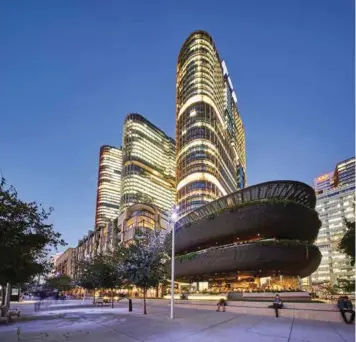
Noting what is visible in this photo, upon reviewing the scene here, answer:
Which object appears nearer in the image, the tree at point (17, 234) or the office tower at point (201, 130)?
the tree at point (17, 234)

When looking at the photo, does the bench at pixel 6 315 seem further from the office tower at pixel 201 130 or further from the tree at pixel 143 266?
the office tower at pixel 201 130

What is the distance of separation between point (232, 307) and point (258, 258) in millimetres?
21509

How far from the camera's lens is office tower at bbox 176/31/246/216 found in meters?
138

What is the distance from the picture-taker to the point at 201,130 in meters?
149

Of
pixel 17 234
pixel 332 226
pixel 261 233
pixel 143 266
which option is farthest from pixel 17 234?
pixel 332 226

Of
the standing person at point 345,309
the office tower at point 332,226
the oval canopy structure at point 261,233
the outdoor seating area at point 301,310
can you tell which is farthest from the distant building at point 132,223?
the office tower at point 332,226

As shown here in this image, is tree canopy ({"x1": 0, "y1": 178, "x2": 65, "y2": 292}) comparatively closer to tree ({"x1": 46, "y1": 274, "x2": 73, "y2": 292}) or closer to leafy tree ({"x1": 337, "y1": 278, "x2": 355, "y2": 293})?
leafy tree ({"x1": 337, "y1": 278, "x2": 355, "y2": 293})

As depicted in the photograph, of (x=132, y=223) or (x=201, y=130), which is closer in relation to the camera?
(x=132, y=223)

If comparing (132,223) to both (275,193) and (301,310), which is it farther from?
(301,310)

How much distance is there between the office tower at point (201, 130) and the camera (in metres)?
138

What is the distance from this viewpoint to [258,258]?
162ft

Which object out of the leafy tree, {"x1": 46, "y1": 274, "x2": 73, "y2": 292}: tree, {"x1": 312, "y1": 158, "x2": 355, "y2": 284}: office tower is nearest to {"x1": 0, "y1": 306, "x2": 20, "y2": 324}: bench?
the leafy tree

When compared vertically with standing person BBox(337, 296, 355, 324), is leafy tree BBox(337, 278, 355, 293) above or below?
above

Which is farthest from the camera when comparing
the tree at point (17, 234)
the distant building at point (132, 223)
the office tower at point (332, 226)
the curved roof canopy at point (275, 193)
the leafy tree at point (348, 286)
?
the office tower at point (332, 226)
